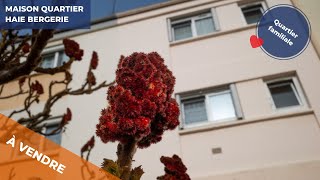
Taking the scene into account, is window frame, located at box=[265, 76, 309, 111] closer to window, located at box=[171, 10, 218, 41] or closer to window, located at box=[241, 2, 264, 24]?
window, located at box=[171, 10, 218, 41]

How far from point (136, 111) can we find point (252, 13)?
28.0 ft

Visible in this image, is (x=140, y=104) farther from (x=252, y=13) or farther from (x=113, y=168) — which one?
(x=252, y=13)

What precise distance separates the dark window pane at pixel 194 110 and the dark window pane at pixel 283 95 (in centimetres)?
163

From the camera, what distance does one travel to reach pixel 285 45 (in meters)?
6.95

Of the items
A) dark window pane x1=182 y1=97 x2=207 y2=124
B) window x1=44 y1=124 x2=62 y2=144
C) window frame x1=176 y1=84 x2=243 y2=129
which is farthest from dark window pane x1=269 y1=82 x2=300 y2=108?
window x1=44 y1=124 x2=62 y2=144

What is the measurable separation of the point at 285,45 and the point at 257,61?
84cm

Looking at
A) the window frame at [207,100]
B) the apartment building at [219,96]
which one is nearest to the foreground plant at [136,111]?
the apartment building at [219,96]

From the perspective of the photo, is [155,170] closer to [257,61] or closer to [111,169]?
[257,61]

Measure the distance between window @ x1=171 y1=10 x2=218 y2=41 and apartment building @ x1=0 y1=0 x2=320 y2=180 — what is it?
0.03 meters

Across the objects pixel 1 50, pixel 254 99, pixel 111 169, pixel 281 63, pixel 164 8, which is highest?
pixel 164 8

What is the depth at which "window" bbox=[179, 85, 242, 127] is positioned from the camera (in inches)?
283

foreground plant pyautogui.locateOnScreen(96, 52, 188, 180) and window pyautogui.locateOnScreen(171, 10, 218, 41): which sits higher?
window pyautogui.locateOnScreen(171, 10, 218, 41)

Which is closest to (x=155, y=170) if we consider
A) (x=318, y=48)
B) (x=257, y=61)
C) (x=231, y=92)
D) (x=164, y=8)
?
(x=231, y=92)

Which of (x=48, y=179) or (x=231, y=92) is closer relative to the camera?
(x=48, y=179)
